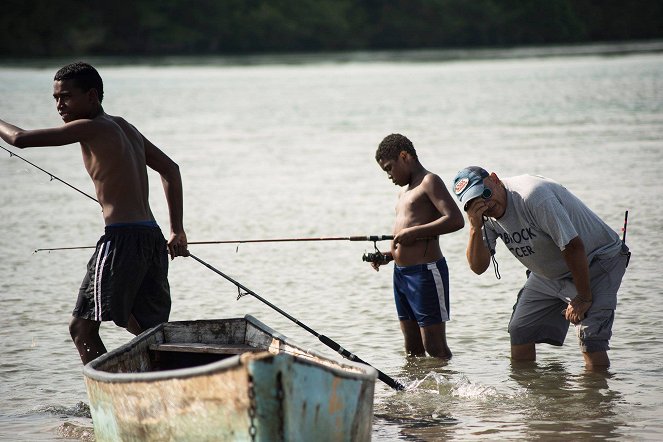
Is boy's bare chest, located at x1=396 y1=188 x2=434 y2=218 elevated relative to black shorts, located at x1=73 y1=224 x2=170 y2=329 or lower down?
elevated

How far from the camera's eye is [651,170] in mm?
16578

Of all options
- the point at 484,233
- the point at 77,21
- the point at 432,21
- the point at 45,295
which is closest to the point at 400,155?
the point at 484,233

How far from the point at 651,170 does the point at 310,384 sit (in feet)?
42.3

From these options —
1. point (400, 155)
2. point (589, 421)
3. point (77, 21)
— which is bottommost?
point (589, 421)

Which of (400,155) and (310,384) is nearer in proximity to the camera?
(310,384)

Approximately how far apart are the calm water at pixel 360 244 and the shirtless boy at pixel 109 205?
849mm

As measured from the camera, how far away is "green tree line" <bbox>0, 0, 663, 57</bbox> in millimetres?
81938

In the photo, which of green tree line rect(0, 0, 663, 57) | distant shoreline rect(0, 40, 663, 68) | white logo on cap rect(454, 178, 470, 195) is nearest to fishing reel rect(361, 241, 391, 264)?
white logo on cap rect(454, 178, 470, 195)

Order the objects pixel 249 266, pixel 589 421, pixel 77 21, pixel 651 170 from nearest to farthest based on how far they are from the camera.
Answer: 1. pixel 589 421
2. pixel 249 266
3. pixel 651 170
4. pixel 77 21

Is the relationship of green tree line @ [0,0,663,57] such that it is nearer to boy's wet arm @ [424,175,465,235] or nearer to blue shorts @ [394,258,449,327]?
blue shorts @ [394,258,449,327]

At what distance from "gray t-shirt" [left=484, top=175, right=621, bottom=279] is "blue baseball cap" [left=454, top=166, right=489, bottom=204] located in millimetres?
229

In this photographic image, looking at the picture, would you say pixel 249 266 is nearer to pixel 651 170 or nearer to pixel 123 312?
pixel 123 312

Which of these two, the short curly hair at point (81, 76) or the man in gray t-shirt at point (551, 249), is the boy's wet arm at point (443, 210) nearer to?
the man in gray t-shirt at point (551, 249)

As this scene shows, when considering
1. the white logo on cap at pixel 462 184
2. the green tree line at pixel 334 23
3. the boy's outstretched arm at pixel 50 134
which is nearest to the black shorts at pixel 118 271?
the boy's outstretched arm at pixel 50 134
